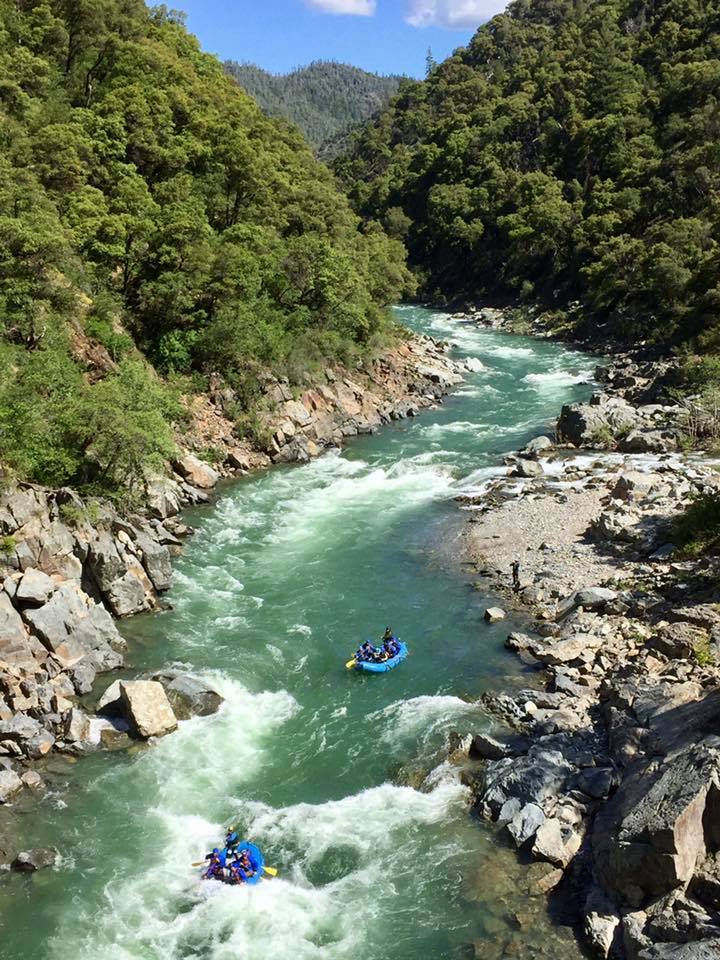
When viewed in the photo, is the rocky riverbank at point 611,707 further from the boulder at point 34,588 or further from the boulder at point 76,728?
the boulder at point 34,588

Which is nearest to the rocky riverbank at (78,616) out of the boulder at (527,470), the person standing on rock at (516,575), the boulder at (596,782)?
the boulder at (596,782)

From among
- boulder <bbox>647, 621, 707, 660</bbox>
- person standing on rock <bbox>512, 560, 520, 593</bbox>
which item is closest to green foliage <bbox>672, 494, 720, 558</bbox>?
boulder <bbox>647, 621, 707, 660</bbox>

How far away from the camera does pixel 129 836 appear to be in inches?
603

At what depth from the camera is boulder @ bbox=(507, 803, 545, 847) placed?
14.7 meters

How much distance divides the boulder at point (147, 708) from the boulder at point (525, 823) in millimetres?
8435

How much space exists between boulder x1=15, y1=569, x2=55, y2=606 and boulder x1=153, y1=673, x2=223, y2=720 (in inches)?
150

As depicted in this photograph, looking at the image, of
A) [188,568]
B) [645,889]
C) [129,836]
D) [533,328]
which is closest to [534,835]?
[645,889]

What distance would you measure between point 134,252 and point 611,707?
105ft

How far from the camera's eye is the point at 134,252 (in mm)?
38562

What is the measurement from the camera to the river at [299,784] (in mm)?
13250

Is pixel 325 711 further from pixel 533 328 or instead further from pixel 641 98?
pixel 641 98

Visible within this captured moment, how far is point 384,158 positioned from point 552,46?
34.4 meters

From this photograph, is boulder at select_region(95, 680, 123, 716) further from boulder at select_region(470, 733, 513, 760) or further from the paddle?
boulder at select_region(470, 733, 513, 760)

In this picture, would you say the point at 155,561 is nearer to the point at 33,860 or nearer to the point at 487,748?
the point at 33,860
